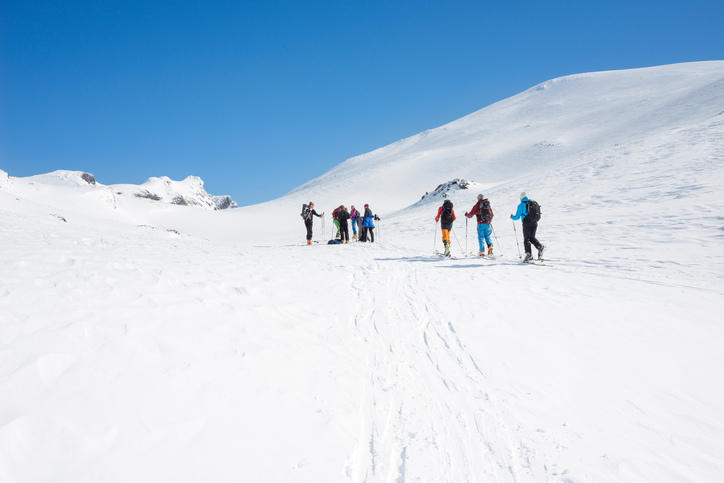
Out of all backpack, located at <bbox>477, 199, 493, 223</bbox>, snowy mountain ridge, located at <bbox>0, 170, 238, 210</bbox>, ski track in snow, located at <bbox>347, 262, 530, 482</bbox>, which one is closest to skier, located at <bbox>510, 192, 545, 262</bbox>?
backpack, located at <bbox>477, 199, 493, 223</bbox>

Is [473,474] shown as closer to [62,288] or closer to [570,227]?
[62,288]

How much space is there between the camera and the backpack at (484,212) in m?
11.4

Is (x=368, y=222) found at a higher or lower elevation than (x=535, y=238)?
higher

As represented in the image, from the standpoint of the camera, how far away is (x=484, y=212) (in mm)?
11453

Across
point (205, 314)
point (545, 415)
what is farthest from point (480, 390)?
point (205, 314)

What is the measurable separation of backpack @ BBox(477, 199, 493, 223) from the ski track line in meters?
A: 7.11

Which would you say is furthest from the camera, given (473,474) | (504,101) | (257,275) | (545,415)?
(504,101)

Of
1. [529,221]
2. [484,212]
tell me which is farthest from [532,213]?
[484,212]

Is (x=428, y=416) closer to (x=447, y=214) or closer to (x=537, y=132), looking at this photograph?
(x=447, y=214)

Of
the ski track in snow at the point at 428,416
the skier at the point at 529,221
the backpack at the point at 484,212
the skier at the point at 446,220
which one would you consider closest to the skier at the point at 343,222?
the skier at the point at 446,220

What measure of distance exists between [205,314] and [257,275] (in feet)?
8.90

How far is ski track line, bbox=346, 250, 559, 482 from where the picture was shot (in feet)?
8.59

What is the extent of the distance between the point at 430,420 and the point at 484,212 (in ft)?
30.9

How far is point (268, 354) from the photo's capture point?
4113 mm
